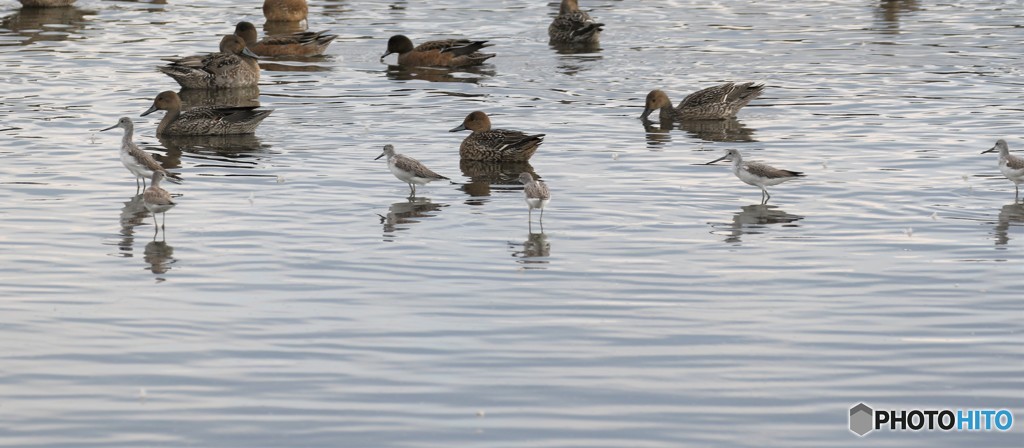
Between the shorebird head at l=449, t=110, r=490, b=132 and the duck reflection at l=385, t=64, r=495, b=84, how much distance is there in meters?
6.09

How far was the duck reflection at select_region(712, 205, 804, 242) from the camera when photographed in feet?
49.7

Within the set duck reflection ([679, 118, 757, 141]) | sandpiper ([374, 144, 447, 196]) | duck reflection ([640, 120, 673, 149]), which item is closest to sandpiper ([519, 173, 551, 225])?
sandpiper ([374, 144, 447, 196])

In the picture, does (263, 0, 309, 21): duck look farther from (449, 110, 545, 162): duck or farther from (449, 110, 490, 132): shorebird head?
(449, 110, 545, 162): duck

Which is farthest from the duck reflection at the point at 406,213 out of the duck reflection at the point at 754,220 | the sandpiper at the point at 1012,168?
the sandpiper at the point at 1012,168

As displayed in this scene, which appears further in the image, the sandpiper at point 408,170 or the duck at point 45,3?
the duck at point 45,3

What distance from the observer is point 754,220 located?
51.9ft

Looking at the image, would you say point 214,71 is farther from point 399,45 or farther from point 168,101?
point 168,101

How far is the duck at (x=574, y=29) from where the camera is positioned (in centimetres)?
3066

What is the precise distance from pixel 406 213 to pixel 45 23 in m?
20.5

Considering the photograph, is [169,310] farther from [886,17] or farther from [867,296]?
[886,17]

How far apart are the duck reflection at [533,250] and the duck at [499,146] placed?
4.45 metres

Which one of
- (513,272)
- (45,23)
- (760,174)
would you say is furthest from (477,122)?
(45,23)

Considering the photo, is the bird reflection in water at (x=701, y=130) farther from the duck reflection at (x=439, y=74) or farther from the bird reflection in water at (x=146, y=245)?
the bird reflection in water at (x=146, y=245)

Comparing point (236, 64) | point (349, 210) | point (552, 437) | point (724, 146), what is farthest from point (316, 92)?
point (552, 437)
